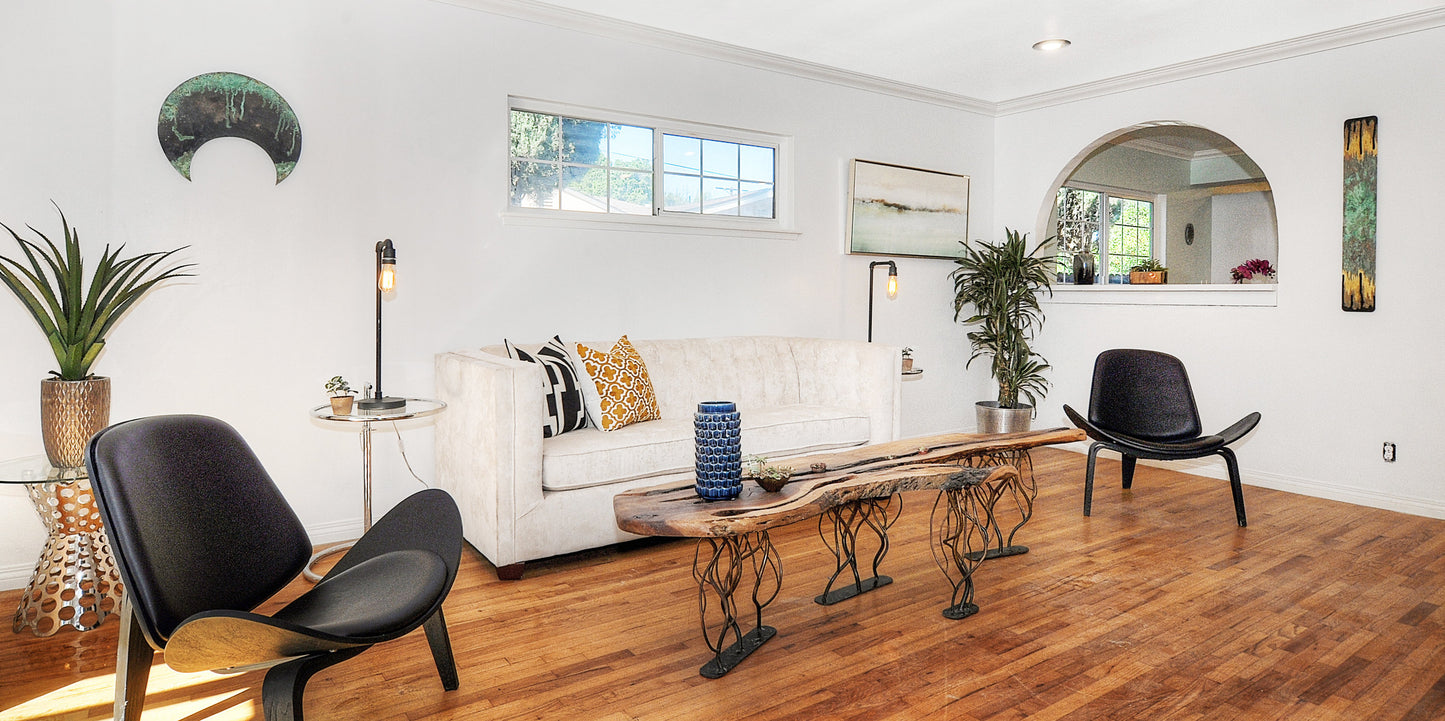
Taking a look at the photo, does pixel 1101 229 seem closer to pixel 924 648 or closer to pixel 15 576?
pixel 924 648

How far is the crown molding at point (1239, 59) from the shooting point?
4.23 m

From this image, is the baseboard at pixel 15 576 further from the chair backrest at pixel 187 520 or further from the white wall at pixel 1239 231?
the white wall at pixel 1239 231

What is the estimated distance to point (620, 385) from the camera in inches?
151

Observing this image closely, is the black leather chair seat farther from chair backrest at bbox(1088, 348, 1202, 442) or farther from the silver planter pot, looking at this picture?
the silver planter pot

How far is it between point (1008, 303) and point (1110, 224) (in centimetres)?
315

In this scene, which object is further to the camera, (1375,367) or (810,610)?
(1375,367)

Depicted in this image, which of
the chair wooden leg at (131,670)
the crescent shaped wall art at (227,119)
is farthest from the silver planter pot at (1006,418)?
the chair wooden leg at (131,670)

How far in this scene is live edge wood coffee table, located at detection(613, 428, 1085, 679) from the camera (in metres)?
2.35

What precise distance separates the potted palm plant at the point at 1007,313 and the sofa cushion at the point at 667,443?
6.08 feet

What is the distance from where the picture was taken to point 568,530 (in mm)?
3377

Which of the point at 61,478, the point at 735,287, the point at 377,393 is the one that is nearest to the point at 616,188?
the point at 735,287

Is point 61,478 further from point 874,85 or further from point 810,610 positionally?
point 874,85

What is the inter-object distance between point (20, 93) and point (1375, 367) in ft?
20.1

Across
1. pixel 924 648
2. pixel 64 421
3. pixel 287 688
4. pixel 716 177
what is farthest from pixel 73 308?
pixel 716 177
